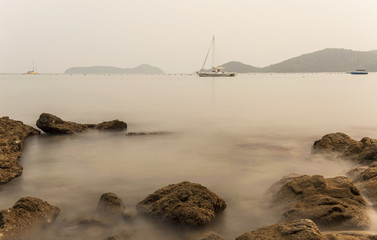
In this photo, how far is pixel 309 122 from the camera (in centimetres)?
1852

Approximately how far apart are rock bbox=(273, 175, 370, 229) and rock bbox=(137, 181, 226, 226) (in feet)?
4.10

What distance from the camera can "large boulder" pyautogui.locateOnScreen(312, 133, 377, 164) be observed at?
8.08 metres

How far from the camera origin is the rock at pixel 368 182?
5.62 meters

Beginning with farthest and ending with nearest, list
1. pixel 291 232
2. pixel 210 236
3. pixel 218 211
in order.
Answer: pixel 218 211, pixel 210 236, pixel 291 232

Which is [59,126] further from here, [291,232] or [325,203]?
[291,232]

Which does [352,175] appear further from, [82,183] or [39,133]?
[39,133]

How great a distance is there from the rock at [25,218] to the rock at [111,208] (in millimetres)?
813

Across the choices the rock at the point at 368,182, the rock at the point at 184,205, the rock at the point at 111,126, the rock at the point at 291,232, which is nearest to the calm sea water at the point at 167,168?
the rock at the point at 184,205

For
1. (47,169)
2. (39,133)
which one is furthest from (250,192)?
(39,133)

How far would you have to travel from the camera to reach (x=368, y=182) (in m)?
6.11

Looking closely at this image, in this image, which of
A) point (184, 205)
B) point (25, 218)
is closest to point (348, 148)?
point (184, 205)

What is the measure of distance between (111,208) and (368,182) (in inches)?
198

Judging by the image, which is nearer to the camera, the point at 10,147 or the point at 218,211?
the point at 218,211

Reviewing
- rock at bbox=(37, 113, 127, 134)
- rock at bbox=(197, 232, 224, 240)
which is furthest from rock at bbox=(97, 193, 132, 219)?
rock at bbox=(37, 113, 127, 134)
